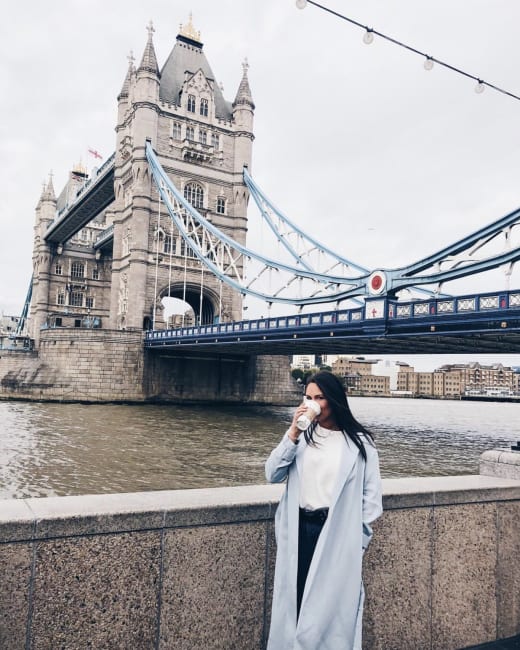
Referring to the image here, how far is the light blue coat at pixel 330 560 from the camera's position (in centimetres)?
238

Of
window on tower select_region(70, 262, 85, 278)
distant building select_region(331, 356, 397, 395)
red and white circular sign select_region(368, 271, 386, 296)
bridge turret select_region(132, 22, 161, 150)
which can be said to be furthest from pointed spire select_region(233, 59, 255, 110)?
distant building select_region(331, 356, 397, 395)

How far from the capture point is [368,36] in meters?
5.31

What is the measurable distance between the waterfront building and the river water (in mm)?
13180

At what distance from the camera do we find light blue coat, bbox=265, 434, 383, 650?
2.38m

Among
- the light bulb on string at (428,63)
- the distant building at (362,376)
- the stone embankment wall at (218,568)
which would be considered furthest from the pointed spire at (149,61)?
the distant building at (362,376)

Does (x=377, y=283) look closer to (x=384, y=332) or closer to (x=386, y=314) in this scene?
(x=386, y=314)

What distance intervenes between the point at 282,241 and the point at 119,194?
12.4 metres

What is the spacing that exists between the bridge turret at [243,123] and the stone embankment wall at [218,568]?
40.5m

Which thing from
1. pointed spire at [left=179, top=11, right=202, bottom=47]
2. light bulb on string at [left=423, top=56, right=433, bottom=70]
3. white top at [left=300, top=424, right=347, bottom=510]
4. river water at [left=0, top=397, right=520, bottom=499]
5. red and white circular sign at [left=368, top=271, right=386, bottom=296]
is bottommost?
river water at [left=0, top=397, right=520, bottom=499]

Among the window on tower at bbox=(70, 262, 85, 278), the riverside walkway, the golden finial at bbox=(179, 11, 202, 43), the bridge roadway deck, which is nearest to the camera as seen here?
the riverside walkway

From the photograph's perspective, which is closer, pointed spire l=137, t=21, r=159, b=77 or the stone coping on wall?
the stone coping on wall

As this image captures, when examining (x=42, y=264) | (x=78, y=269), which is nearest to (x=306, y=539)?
(x=42, y=264)

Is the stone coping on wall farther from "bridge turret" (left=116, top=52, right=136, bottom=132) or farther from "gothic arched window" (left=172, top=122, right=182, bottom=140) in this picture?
"bridge turret" (left=116, top=52, right=136, bottom=132)

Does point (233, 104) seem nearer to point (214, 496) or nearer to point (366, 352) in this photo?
point (366, 352)
